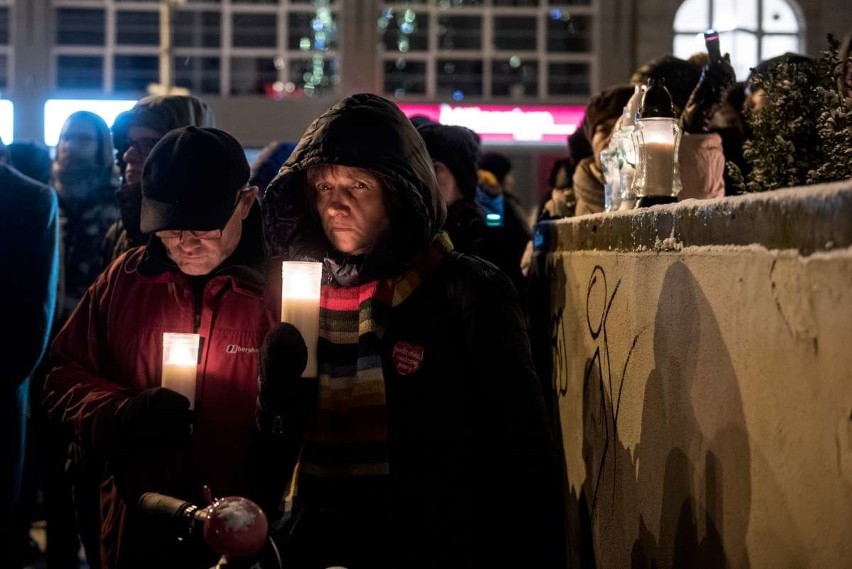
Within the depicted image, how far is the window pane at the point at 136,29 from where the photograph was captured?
2317 centimetres

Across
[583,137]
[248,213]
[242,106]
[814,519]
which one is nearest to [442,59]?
[242,106]

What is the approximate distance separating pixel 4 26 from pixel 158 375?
2167cm

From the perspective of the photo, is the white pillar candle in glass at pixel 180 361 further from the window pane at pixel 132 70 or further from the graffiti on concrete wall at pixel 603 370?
the window pane at pixel 132 70

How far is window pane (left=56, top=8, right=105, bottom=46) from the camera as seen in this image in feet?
75.2

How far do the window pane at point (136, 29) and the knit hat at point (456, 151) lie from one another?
19439 millimetres

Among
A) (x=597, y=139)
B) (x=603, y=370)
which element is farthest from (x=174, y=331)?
(x=597, y=139)

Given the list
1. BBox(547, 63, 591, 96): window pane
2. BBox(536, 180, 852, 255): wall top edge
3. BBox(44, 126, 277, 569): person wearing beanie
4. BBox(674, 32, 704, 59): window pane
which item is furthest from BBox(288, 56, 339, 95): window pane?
BBox(536, 180, 852, 255): wall top edge

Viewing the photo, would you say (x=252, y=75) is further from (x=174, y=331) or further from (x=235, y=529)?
(x=235, y=529)

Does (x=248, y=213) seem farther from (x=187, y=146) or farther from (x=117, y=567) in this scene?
(x=117, y=567)

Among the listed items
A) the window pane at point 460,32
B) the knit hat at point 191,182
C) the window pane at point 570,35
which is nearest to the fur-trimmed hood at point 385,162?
the knit hat at point 191,182

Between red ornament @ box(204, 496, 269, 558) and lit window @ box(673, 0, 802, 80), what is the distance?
21059mm

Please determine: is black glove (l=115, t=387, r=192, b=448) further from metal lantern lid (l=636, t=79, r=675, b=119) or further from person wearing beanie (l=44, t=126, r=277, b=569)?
metal lantern lid (l=636, t=79, r=675, b=119)

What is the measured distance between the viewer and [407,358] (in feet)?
9.05

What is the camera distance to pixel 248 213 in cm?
327
